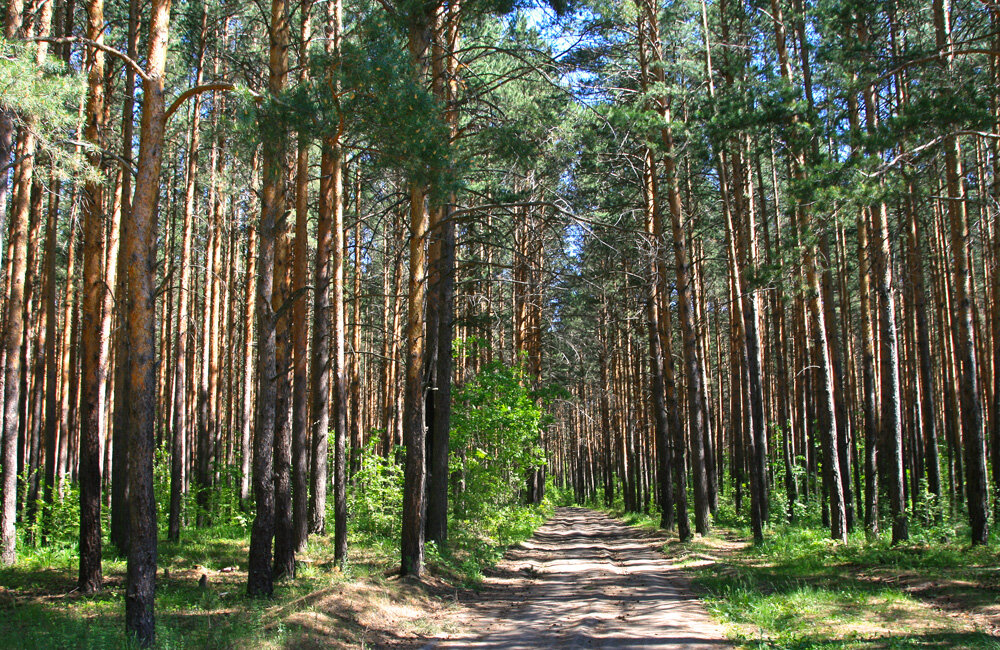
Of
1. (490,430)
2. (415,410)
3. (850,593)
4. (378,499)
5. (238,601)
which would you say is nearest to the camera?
(850,593)

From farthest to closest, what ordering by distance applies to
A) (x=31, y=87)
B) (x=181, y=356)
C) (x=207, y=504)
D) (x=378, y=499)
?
(x=207, y=504) → (x=378, y=499) → (x=181, y=356) → (x=31, y=87)

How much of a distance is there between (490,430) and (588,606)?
869cm

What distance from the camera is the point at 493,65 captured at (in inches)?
666

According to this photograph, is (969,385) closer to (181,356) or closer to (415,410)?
(415,410)

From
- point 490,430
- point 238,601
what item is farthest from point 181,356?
point 238,601

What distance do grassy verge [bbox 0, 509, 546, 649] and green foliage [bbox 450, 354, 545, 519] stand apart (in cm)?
237

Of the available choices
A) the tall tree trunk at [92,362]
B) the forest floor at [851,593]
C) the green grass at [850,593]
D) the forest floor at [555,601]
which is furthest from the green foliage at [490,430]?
the tall tree trunk at [92,362]

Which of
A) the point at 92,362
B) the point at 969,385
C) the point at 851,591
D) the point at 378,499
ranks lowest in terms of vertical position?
the point at 851,591

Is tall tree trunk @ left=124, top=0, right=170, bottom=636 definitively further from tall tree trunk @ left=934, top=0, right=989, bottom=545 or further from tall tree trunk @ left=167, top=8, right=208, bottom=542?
tall tree trunk @ left=934, top=0, right=989, bottom=545

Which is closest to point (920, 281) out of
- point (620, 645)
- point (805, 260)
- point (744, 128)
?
point (805, 260)

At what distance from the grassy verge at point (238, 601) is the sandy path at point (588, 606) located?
0.68 meters

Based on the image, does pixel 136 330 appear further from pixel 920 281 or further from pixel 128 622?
pixel 920 281

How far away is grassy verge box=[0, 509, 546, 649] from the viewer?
6957 millimetres

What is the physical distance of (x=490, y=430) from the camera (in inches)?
713
